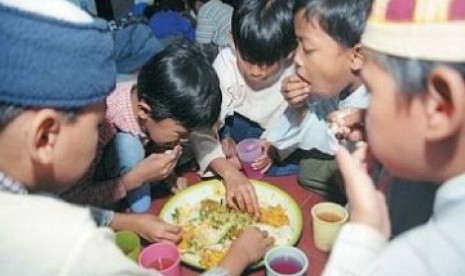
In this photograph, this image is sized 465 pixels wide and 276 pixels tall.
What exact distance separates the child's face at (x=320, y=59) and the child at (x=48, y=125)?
2.39ft

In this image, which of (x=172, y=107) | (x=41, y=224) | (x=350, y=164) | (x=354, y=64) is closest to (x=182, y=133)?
(x=172, y=107)

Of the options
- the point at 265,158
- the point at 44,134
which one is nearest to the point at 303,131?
the point at 265,158

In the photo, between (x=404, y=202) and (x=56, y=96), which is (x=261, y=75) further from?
(x=56, y=96)

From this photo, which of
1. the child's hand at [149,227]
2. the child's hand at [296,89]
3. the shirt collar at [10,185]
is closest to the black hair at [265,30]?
the child's hand at [296,89]

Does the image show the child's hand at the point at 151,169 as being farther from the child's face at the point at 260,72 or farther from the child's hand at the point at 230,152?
the child's face at the point at 260,72

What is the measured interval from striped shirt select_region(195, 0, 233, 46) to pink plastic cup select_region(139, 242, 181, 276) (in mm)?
1016

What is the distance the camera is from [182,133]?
5.00ft

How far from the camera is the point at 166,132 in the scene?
4.98 ft

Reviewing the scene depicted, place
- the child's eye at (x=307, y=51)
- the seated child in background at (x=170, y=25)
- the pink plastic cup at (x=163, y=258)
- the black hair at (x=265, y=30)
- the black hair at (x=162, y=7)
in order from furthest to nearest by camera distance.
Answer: the black hair at (x=162, y=7), the seated child in background at (x=170, y=25), the black hair at (x=265, y=30), the child's eye at (x=307, y=51), the pink plastic cup at (x=163, y=258)

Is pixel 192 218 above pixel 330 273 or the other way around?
the other way around

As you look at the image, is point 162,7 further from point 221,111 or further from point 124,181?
point 124,181

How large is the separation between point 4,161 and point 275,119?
1.11m

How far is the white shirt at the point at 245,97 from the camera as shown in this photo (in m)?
1.83

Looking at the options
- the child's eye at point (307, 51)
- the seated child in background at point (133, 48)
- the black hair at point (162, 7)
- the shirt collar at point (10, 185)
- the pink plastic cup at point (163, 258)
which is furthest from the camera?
the black hair at point (162, 7)
